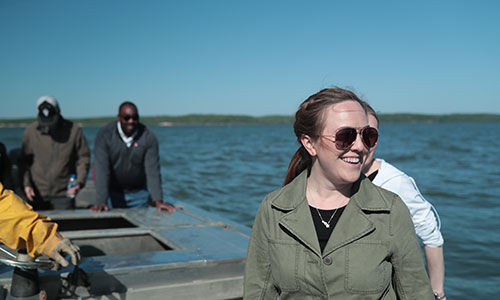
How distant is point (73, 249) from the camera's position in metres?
2.25

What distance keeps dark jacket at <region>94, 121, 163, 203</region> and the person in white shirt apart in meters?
3.15

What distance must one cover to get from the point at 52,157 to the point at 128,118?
3.89ft

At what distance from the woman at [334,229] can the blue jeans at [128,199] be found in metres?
3.72

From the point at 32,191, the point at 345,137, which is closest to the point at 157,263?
the point at 345,137

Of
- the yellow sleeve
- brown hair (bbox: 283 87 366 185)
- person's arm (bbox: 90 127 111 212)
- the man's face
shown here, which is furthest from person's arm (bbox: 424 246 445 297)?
person's arm (bbox: 90 127 111 212)

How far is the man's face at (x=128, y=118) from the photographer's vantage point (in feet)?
16.3

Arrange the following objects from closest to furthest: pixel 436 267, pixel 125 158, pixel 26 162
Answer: pixel 436 267 → pixel 125 158 → pixel 26 162

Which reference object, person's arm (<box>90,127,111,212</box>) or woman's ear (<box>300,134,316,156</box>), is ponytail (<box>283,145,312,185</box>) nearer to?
woman's ear (<box>300,134,316,156</box>)

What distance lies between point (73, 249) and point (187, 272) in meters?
1.28

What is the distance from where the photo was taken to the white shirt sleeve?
2.56m

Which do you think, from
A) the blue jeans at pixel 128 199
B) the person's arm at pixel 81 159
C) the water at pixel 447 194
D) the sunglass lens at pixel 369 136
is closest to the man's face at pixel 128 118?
the person's arm at pixel 81 159

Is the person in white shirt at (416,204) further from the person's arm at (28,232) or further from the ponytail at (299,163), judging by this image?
the person's arm at (28,232)

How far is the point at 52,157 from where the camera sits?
5.38 m

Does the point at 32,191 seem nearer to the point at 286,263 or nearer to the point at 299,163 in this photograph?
the point at 299,163
